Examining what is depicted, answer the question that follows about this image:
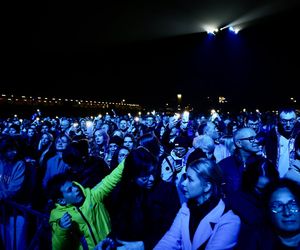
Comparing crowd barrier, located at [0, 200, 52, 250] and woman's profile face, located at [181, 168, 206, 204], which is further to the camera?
crowd barrier, located at [0, 200, 52, 250]

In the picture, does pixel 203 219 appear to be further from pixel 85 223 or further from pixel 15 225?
pixel 15 225

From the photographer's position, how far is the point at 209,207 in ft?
9.36

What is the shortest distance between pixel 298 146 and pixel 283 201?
203 cm

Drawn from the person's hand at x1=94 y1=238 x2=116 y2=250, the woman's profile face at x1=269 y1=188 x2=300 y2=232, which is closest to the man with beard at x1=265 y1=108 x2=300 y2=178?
the woman's profile face at x1=269 y1=188 x2=300 y2=232

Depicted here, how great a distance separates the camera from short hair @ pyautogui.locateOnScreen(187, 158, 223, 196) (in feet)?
9.84

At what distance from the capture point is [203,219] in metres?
2.76

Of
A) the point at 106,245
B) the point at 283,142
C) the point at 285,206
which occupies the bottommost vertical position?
the point at 106,245

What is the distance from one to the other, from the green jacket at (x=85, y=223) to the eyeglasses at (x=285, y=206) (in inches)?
74.4

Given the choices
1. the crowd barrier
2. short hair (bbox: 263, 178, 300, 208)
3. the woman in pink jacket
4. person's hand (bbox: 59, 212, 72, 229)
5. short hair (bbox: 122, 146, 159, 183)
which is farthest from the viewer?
the crowd barrier

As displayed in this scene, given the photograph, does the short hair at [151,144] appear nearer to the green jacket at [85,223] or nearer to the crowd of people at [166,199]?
the crowd of people at [166,199]

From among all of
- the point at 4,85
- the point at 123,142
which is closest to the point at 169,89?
the point at 4,85

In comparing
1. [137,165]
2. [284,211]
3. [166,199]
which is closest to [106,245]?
[166,199]

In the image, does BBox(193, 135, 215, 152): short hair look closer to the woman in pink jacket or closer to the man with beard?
the man with beard

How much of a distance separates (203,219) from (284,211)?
0.67 metres
